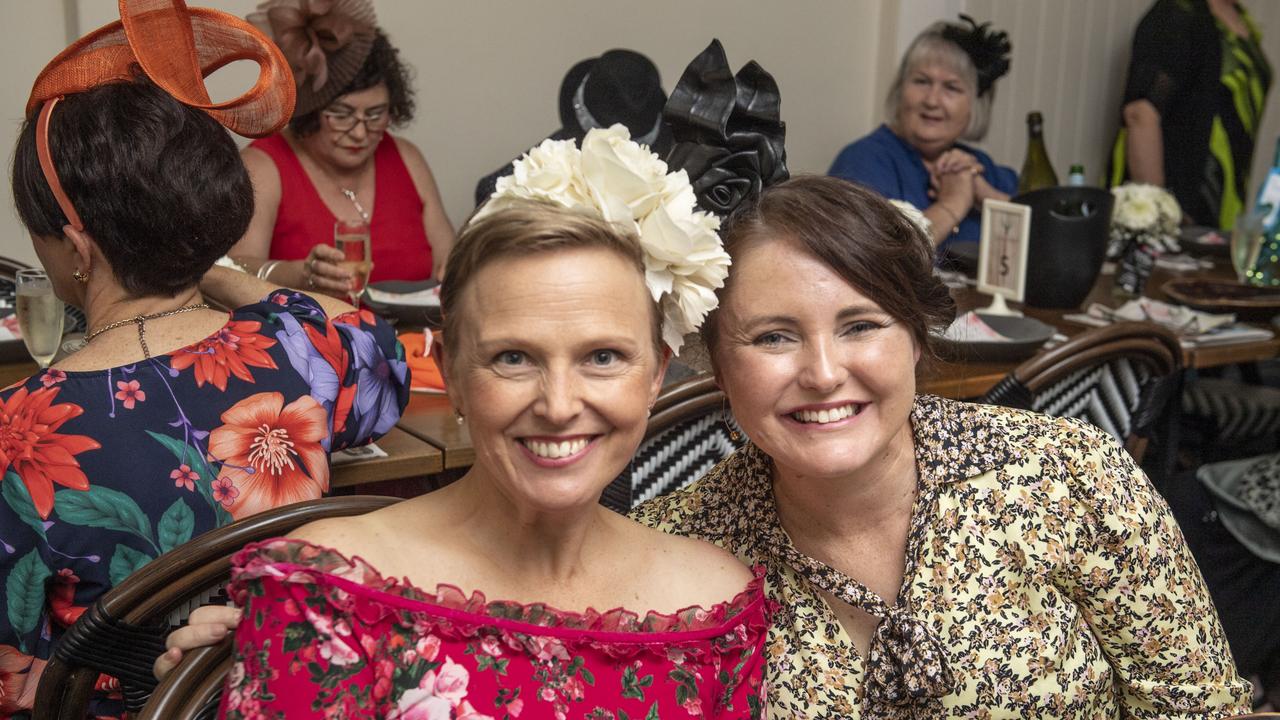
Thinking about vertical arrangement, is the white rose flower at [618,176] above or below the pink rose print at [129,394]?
above

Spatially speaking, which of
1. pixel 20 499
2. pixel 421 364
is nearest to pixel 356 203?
pixel 421 364

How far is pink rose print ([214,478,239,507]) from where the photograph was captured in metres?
1.65

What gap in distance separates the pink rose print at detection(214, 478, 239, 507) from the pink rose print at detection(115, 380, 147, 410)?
15 cm

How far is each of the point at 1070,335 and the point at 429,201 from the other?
2038 millimetres

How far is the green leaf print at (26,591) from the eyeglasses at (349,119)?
225cm

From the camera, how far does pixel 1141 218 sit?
3826mm

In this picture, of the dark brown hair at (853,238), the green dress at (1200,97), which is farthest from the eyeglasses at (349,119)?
the green dress at (1200,97)

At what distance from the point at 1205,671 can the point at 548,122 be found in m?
3.68

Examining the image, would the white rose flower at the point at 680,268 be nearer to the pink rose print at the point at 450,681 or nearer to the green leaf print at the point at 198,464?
the pink rose print at the point at 450,681

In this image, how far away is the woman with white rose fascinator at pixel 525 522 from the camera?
1.14m

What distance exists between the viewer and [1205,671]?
154cm

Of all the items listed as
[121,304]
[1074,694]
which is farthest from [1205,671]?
[121,304]

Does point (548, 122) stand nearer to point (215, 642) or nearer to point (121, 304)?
point (121, 304)

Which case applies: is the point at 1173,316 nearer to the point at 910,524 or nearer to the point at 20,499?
the point at 910,524
